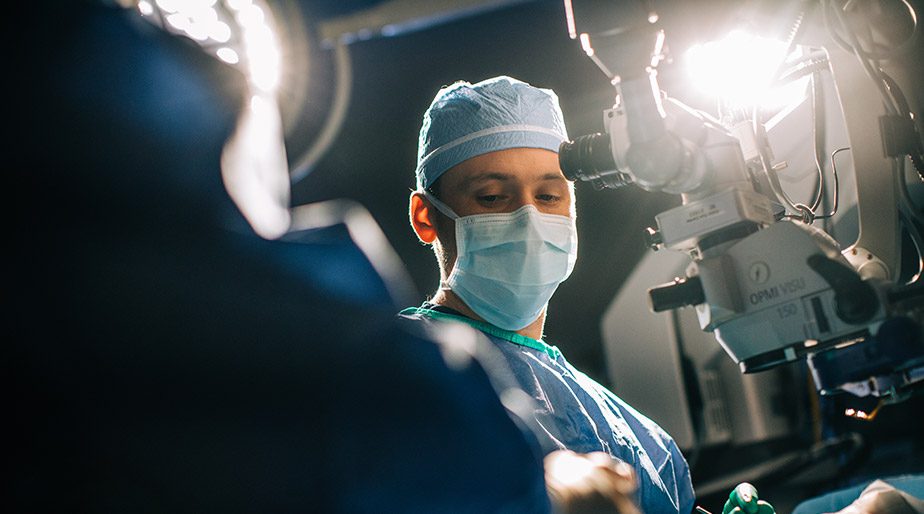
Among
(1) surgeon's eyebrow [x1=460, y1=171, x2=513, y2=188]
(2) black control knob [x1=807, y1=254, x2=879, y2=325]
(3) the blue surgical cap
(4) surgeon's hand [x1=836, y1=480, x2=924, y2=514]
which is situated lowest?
(4) surgeon's hand [x1=836, y1=480, x2=924, y2=514]

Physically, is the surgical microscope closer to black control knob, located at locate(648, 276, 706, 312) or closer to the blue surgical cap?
black control knob, located at locate(648, 276, 706, 312)

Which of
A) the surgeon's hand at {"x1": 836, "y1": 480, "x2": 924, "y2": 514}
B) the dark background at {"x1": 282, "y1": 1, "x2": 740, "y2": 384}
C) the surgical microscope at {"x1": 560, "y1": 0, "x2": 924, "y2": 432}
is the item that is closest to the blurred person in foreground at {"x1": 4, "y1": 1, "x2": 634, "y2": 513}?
the surgical microscope at {"x1": 560, "y1": 0, "x2": 924, "y2": 432}

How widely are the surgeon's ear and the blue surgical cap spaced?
0.13ft

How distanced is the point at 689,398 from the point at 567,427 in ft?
6.18

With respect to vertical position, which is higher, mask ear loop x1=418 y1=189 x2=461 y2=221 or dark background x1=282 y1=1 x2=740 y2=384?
dark background x1=282 y1=1 x2=740 y2=384

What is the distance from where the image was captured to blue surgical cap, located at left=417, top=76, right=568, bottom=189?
167 centimetres

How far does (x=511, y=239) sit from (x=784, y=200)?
64 centimetres

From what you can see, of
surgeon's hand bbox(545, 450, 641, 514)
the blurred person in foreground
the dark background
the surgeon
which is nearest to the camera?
the blurred person in foreground

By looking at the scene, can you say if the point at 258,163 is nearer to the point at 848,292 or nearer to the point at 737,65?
the point at 848,292

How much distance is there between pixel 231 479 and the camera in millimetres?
409

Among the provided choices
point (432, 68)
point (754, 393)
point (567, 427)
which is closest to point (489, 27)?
point (432, 68)

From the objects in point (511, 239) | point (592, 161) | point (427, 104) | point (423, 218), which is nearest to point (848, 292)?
point (592, 161)

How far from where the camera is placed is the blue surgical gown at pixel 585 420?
1.35 meters

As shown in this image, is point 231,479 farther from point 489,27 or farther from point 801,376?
point 801,376
